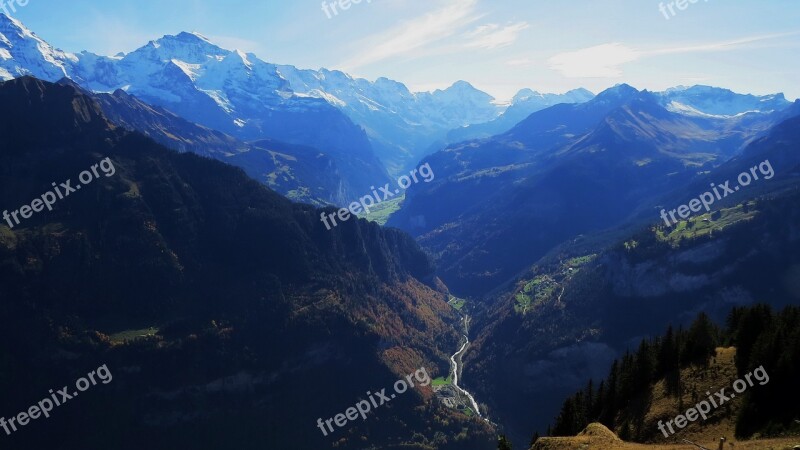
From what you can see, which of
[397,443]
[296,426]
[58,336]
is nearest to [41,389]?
[58,336]

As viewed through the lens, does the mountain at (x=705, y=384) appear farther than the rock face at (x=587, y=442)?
Yes

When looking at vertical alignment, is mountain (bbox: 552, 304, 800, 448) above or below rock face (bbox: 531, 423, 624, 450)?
below

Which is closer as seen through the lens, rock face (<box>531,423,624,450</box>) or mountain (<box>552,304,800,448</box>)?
rock face (<box>531,423,624,450</box>)

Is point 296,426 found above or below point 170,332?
below

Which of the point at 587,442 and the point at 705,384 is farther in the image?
the point at 705,384

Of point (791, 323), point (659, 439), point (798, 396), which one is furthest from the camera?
point (791, 323)

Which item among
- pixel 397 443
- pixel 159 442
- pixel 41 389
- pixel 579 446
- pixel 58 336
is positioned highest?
pixel 58 336

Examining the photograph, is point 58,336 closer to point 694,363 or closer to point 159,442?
point 159,442

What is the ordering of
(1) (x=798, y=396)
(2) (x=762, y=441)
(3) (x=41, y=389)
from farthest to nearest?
(3) (x=41, y=389)
(1) (x=798, y=396)
(2) (x=762, y=441)

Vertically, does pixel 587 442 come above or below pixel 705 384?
above

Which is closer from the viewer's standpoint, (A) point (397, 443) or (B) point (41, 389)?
(B) point (41, 389)

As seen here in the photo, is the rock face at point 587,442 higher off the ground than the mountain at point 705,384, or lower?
higher
